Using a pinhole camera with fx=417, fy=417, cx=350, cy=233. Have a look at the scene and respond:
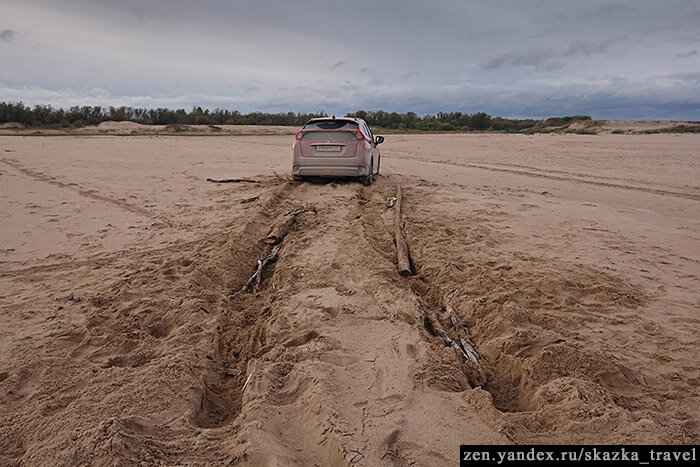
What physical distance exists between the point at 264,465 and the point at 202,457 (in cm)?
33

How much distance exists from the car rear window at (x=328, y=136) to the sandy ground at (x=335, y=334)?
2640 mm

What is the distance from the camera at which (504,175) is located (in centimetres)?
1280

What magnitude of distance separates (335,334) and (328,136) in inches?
274

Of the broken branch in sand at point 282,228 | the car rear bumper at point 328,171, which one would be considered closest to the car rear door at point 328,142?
the car rear bumper at point 328,171

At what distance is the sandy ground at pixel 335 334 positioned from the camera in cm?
229

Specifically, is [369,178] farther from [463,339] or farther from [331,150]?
[463,339]

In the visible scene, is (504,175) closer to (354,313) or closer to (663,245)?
(663,245)

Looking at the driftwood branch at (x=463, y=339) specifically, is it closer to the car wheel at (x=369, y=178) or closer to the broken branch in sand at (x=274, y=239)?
the broken branch in sand at (x=274, y=239)

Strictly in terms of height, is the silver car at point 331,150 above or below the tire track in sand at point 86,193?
above

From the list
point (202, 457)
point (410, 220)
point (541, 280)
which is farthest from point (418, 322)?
point (410, 220)

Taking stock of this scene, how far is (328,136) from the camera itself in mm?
9578

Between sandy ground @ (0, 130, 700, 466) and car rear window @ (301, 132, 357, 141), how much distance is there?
104 inches

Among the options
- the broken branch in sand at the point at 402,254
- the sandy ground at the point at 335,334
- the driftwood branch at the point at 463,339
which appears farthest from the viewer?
the broken branch in sand at the point at 402,254

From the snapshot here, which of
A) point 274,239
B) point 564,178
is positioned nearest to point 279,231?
point 274,239
